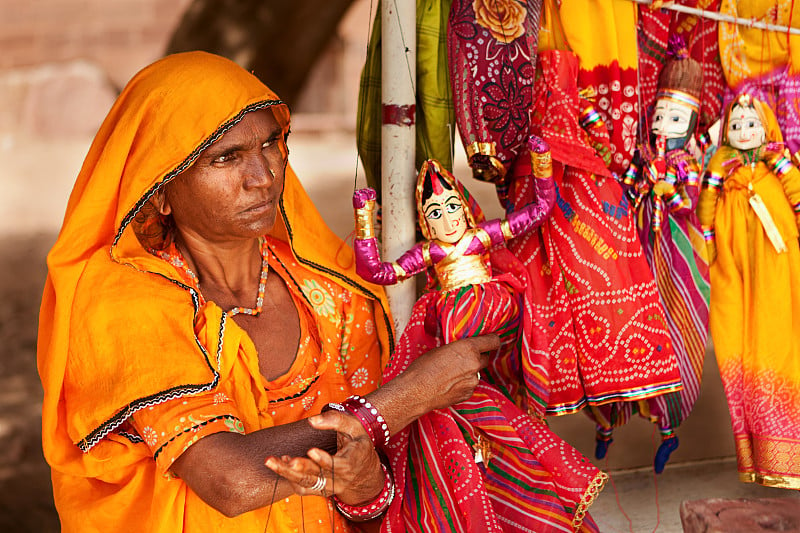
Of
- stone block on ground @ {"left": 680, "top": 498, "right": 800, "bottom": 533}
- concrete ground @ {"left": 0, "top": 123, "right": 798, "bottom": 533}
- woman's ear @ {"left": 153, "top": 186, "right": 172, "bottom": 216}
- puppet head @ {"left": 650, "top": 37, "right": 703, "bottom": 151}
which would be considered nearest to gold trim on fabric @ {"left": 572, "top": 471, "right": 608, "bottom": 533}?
stone block on ground @ {"left": 680, "top": 498, "right": 800, "bottom": 533}

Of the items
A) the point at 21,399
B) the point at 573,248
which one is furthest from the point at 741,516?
the point at 21,399

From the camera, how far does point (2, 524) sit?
325cm

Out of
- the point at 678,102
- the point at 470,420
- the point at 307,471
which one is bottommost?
the point at 470,420

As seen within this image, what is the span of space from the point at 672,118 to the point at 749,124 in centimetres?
23

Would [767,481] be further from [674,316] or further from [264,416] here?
[264,416]

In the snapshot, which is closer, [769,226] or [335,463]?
[335,463]

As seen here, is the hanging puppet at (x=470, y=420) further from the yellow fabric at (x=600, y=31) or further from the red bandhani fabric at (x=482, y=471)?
the yellow fabric at (x=600, y=31)

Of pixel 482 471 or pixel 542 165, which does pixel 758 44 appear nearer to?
pixel 542 165

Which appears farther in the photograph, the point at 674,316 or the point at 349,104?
the point at 349,104

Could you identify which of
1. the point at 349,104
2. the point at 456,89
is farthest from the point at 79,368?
the point at 349,104

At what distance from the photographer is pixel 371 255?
76.9 inches

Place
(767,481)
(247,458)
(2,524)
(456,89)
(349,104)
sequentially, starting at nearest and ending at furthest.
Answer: (247,458) → (456,89) → (767,481) → (2,524) → (349,104)

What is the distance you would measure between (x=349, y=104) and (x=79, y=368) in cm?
216

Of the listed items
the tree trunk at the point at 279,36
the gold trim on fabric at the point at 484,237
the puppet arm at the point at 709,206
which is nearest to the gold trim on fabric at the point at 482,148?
the gold trim on fabric at the point at 484,237
